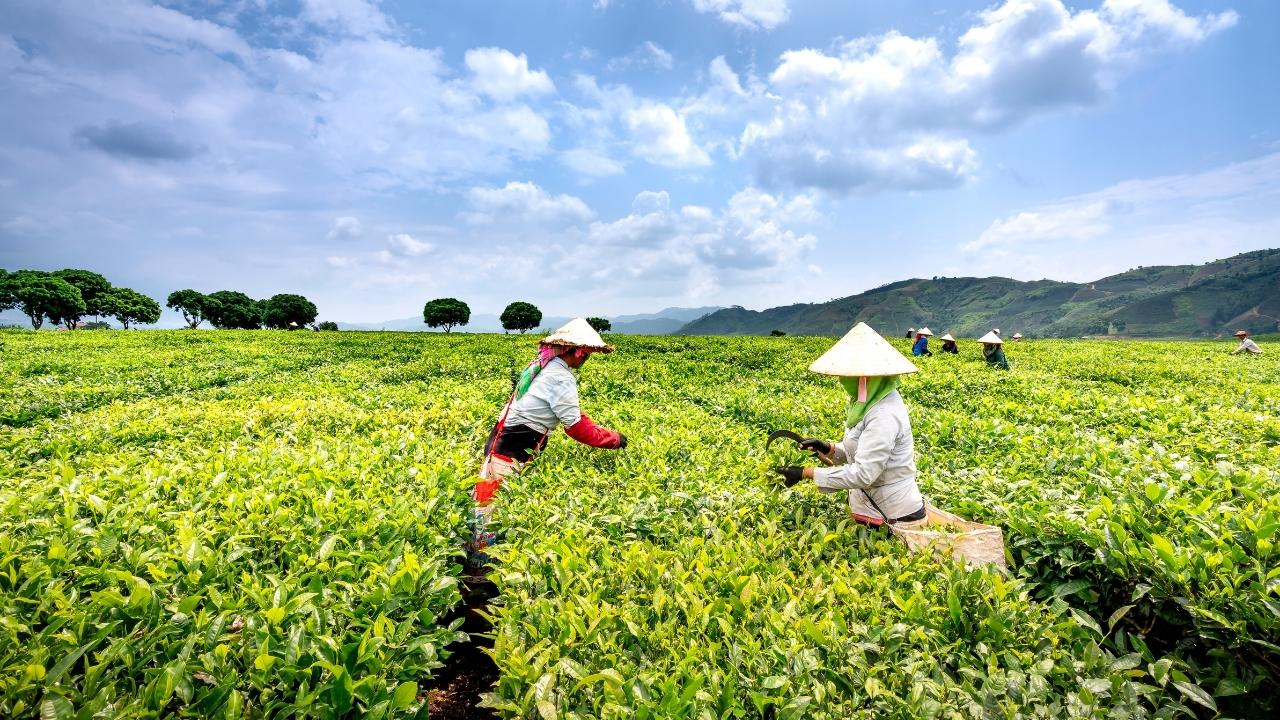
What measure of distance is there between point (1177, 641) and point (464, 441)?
248 inches

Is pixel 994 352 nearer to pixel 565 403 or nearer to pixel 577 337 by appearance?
pixel 577 337

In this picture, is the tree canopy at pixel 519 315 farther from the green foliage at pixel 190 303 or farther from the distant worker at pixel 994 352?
the distant worker at pixel 994 352

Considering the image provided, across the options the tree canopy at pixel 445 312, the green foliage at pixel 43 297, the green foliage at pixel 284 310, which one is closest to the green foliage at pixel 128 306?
the green foliage at pixel 43 297

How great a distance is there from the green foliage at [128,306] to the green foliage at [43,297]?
5.98m

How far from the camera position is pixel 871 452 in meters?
3.74

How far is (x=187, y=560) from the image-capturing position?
9.11 feet

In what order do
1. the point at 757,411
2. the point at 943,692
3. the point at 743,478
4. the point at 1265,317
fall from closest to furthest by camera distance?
1. the point at 943,692
2. the point at 743,478
3. the point at 757,411
4. the point at 1265,317

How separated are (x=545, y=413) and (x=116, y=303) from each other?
86.9 metres

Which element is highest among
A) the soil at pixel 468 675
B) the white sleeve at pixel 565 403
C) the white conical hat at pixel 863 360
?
the white conical hat at pixel 863 360

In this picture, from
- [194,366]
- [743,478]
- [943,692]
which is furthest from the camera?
[194,366]

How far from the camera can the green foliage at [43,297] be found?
2109 inches

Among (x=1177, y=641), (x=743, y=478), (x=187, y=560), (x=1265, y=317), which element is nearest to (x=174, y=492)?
(x=187, y=560)

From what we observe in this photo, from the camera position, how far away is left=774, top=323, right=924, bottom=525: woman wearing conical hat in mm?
3746

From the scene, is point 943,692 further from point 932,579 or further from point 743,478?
point 743,478
